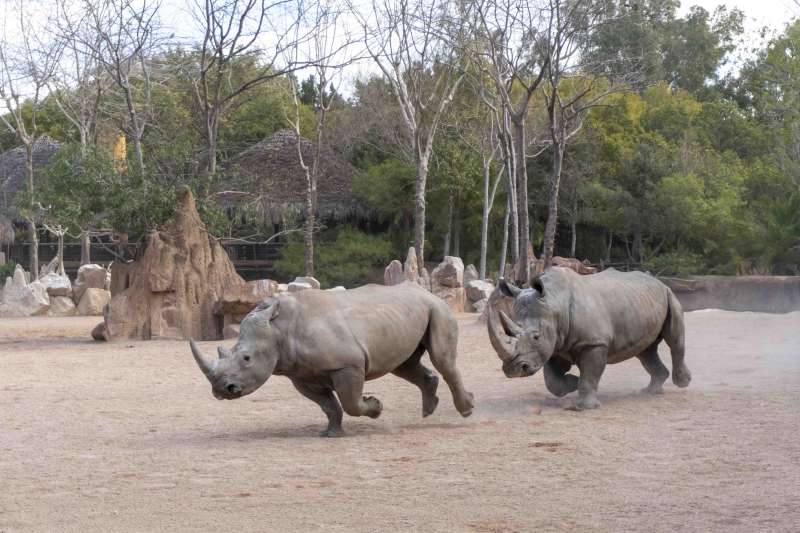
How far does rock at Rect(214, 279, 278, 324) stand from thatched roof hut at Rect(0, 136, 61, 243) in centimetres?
1797

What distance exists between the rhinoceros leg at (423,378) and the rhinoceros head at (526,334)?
0.61m

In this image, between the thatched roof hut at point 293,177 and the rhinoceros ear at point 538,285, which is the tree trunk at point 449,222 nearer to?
the thatched roof hut at point 293,177

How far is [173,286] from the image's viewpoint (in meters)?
17.6

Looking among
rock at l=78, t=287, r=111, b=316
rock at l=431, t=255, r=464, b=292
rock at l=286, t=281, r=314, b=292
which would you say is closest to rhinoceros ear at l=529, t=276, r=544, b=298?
rock at l=286, t=281, r=314, b=292

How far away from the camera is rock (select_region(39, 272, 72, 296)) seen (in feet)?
84.6

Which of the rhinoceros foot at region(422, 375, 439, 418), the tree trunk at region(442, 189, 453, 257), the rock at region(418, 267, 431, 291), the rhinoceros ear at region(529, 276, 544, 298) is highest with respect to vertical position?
the tree trunk at region(442, 189, 453, 257)

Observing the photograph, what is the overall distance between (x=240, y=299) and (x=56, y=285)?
10.1 m

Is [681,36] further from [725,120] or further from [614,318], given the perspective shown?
[614,318]

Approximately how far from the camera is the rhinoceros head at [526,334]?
848cm

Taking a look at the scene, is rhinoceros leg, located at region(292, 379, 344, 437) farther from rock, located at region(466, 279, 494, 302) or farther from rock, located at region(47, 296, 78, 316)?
rock, located at region(47, 296, 78, 316)

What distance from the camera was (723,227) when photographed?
29.1 meters

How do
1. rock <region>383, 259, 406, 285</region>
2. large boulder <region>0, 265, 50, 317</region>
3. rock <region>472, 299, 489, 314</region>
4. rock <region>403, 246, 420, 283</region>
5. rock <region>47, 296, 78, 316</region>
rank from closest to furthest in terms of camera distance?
rock <region>472, 299, 489, 314</region>, rock <region>403, 246, 420, 283</region>, rock <region>383, 259, 406, 285</region>, large boulder <region>0, 265, 50, 317</region>, rock <region>47, 296, 78, 316</region>

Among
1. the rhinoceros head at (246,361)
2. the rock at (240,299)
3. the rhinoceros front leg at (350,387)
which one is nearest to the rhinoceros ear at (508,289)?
the rhinoceros front leg at (350,387)

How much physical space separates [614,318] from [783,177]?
2401 cm
